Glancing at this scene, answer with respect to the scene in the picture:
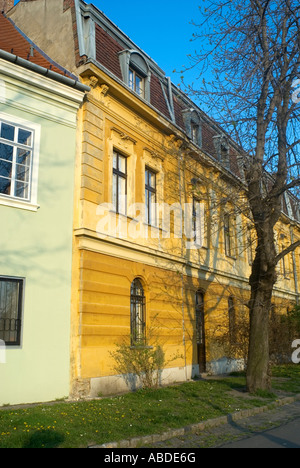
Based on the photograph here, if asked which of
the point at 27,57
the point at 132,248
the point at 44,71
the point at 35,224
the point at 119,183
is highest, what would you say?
the point at 27,57

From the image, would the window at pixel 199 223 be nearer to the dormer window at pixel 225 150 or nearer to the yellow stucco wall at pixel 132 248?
the yellow stucco wall at pixel 132 248

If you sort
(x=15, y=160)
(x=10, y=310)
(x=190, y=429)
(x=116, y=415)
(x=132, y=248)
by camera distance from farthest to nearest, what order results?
(x=132, y=248) → (x=15, y=160) → (x=10, y=310) → (x=116, y=415) → (x=190, y=429)

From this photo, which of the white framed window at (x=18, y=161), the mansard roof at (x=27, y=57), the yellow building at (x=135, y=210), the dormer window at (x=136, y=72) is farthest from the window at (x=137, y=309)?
the dormer window at (x=136, y=72)

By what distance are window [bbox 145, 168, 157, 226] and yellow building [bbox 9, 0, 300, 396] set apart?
4 cm

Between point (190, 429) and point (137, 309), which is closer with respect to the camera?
point (190, 429)

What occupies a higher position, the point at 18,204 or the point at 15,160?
the point at 15,160

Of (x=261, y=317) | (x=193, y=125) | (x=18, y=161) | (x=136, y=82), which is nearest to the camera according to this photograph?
(x=18, y=161)

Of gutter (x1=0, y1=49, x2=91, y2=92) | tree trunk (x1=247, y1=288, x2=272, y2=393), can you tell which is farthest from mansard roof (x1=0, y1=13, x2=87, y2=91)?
tree trunk (x1=247, y1=288, x2=272, y2=393)

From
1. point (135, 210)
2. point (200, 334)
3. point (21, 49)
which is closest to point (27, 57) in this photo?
point (21, 49)

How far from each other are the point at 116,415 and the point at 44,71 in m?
8.31

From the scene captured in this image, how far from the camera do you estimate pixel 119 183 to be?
1379 cm

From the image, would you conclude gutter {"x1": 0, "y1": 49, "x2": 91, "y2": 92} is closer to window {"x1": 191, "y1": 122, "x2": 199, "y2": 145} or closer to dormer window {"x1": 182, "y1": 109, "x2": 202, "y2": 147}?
dormer window {"x1": 182, "y1": 109, "x2": 202, "y2": 147}

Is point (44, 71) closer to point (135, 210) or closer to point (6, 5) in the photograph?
point (135, 210)

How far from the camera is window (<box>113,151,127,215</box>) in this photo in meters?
13.5
